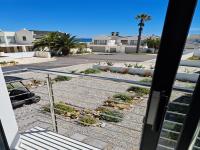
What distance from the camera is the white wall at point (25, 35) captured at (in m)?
25.2

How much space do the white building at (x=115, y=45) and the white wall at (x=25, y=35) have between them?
9.42m

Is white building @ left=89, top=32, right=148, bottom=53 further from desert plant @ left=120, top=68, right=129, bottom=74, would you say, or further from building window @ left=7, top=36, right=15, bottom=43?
desert plant @ left=120, top=68, right=129, bottom=74

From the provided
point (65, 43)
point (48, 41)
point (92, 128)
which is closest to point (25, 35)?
point (48, 41)

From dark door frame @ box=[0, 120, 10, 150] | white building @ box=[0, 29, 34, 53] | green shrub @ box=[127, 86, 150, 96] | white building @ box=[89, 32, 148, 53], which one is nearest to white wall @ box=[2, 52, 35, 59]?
white building @ box=[0, 29, 34, 53]

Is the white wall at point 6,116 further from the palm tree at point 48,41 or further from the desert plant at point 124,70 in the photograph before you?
the palm tree at point 48,41

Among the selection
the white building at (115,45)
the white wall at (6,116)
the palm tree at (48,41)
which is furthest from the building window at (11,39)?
the white wall at (6,116)

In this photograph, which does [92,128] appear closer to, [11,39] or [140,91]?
[140,91]

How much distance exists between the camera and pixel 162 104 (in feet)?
2.74

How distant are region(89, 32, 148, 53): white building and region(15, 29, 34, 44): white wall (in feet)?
30.9

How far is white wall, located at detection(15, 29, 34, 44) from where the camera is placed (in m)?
25.2

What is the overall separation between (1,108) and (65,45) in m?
16.9

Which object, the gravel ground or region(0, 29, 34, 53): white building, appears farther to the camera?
region(0, 29, 34, 53): white building

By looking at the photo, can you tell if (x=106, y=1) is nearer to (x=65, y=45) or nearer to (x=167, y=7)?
(x=167, y=7)

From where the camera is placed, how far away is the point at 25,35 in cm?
2572
